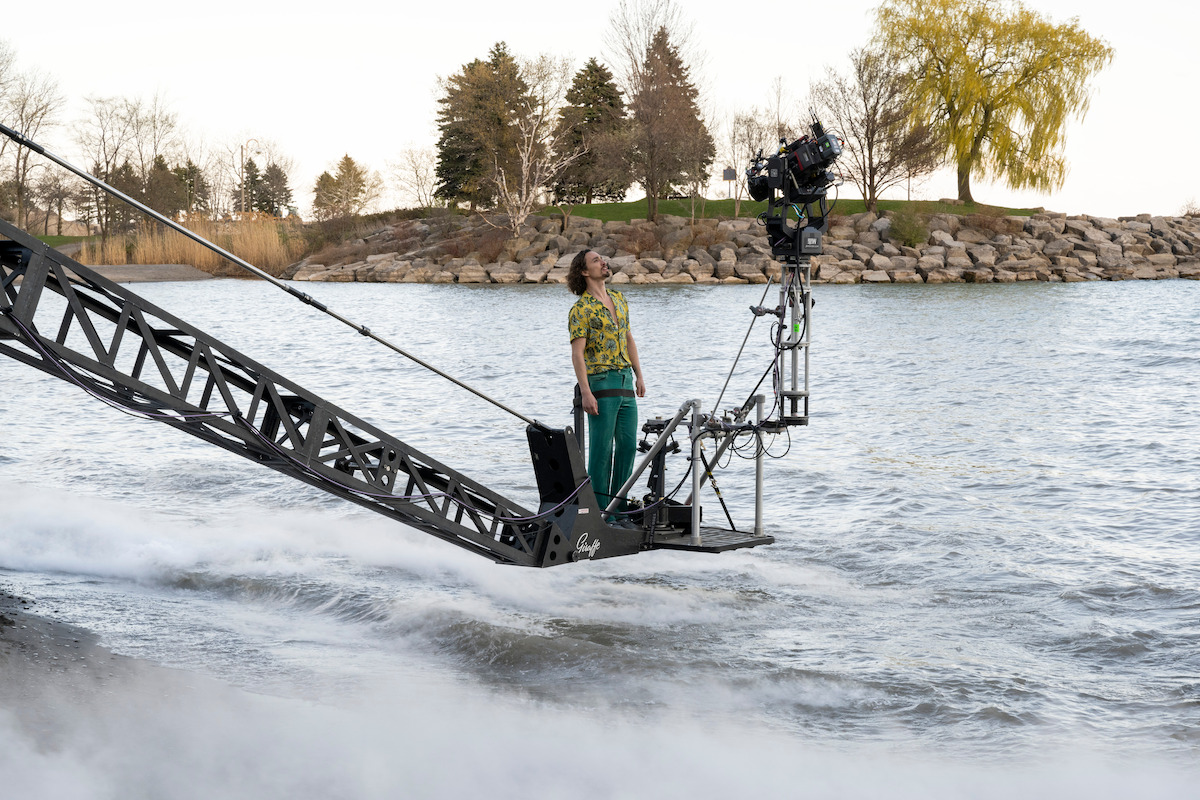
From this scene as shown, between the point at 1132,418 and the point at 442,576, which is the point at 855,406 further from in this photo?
the point at 442,576

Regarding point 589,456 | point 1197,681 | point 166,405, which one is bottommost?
point 1197,681

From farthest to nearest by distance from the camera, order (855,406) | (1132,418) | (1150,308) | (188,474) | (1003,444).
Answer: (1150,308) → (855,406) → (1132,418) → (1003,444) → (188,474)

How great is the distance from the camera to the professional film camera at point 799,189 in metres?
7.84

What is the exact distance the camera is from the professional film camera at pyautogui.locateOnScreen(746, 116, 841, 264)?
784 cm

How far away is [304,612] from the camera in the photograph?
8.07 metres

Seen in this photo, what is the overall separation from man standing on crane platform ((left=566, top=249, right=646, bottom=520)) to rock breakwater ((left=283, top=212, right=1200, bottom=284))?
157 ft

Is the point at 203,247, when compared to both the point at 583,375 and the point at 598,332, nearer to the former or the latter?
the point at 598,332

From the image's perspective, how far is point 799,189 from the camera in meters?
7.92

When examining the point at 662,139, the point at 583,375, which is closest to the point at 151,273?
the point at 662,139

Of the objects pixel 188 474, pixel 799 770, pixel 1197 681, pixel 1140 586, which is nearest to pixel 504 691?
pixel 799 770

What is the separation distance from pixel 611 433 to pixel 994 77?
6232 cm

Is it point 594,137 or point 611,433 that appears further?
point 594,137

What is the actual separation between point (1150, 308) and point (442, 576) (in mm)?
34620

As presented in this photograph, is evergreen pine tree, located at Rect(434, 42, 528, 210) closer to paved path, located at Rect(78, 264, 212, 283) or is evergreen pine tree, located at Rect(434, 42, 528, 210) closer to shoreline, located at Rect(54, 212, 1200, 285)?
shoreline, located at Rect(54, 212, 1200, 285)
